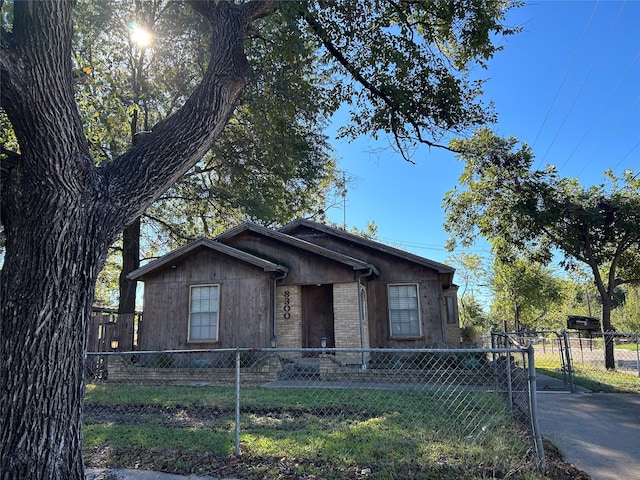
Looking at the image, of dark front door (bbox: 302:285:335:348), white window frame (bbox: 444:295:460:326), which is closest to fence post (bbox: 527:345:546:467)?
dark front door (bbox: 302:285:335:348)

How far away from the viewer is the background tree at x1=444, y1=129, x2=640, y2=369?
1336 cm

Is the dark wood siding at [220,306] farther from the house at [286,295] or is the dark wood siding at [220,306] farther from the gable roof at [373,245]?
the gable roof at [373,245]

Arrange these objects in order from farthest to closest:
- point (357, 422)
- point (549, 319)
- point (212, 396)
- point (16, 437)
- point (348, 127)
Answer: point (549, 319) < point (212, 396) < point (348, 127) < point (357, 422) < point (16, 437)

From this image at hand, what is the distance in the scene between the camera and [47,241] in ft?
10.7

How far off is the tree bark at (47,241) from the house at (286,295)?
8.30 metres

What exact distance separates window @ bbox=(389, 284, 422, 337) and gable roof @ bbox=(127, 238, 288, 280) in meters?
3.91

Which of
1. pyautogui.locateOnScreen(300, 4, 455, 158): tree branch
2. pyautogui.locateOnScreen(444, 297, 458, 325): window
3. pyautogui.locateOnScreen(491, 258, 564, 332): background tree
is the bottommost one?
pyautogui.locateOnScreen(444, 297, 458, 325): window

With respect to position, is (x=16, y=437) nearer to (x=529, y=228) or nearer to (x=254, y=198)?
(x=254, y=198)

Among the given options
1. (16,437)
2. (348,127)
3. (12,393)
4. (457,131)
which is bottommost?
(16,437)

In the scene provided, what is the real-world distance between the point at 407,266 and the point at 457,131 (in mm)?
7192

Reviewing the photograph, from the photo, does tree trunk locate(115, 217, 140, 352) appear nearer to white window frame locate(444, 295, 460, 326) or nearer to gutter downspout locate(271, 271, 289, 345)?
gutter downspout locate(271, 271, 289, 345)

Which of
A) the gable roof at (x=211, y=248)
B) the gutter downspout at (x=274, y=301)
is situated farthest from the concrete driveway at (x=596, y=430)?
the gable roof at (x=211, y=248)

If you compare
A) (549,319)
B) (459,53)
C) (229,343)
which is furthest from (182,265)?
(549,319)

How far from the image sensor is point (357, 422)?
6.21 m
